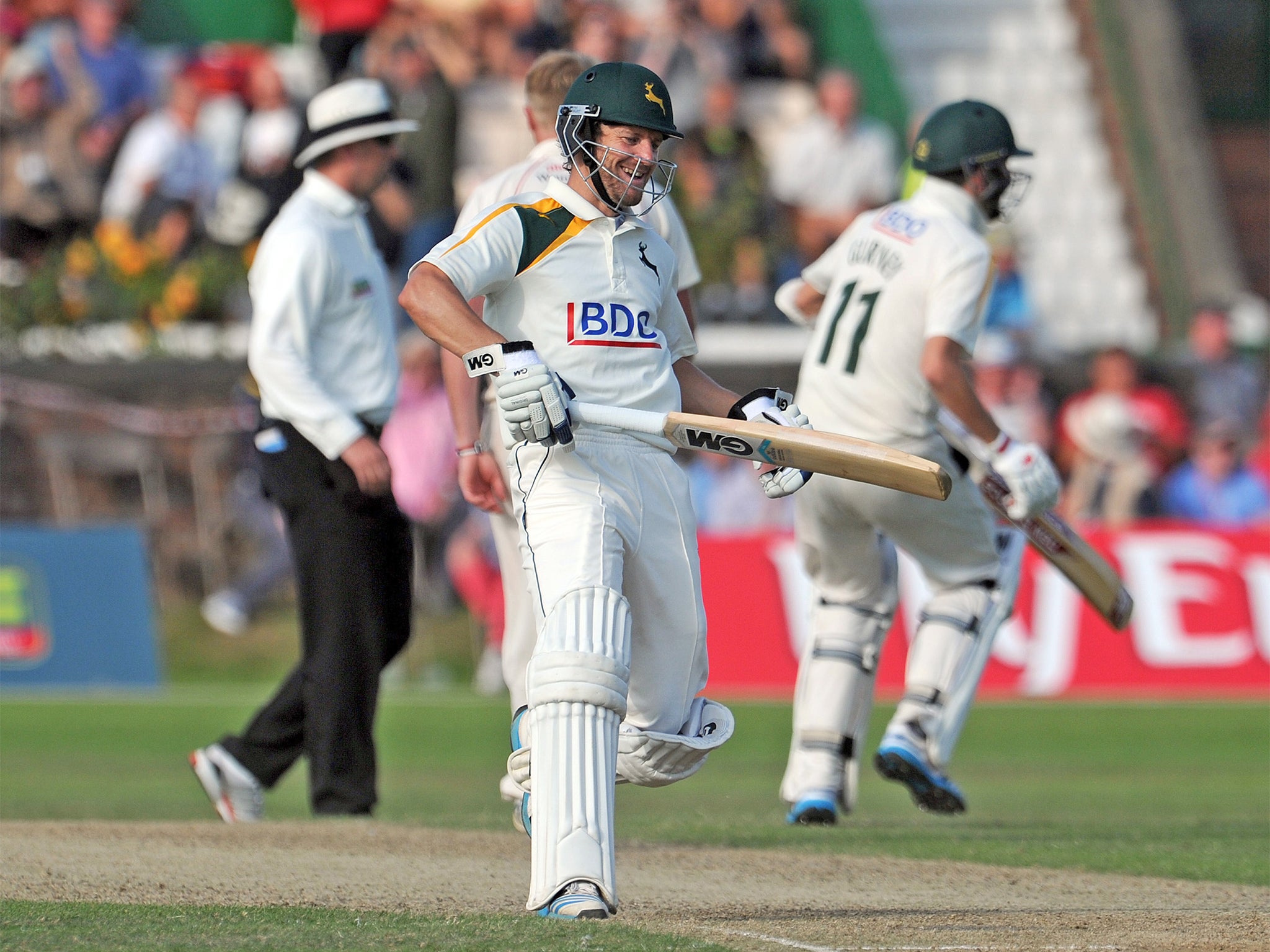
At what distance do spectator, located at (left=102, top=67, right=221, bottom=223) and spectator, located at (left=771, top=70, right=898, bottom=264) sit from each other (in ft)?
15.3

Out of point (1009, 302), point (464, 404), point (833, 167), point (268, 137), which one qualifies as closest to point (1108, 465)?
point (1009, 302)

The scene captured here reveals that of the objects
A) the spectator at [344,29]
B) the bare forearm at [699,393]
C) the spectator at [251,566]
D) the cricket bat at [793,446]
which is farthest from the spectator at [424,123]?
the cricket bat at [793,446]

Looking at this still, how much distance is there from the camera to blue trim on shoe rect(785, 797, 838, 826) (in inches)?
286

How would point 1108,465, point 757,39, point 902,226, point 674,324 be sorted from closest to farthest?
point 674,324 → point 902,226 → point 1108,465 → point 757,39

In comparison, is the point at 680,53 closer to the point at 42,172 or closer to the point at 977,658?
the point at 42,172

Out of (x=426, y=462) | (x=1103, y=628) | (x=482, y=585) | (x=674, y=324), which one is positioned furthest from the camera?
(x=426, y=462)

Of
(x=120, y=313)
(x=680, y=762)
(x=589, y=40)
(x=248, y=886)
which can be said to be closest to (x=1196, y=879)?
(x=680, y=762)

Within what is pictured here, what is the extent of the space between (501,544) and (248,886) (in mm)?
1821

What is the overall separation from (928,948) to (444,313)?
6.00ft

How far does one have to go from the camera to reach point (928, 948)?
4.50 metres

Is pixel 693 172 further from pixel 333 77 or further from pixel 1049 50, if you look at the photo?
pixel 1049 50

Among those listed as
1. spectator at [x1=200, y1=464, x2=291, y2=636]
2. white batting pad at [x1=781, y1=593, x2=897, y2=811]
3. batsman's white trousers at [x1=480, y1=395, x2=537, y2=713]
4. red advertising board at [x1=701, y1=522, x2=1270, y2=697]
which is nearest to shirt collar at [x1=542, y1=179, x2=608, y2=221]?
batsman's white trousers at [x1=480, y1=395, x2=537, y2=713]

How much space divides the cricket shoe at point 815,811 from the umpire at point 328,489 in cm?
150

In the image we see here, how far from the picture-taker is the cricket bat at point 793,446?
16.1 feet
